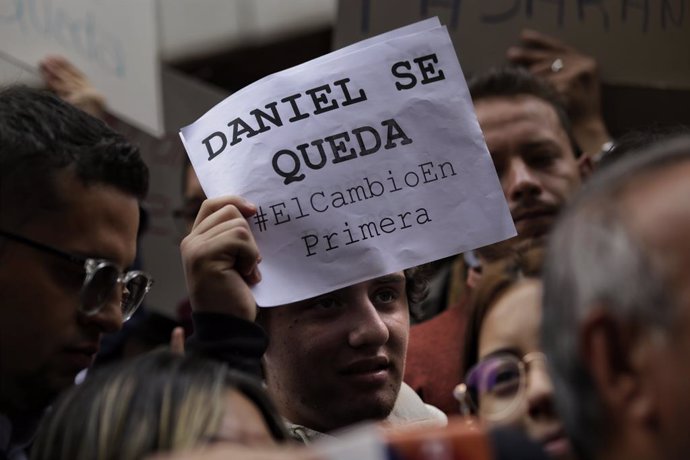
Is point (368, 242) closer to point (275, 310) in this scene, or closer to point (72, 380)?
→ point (275, 310)

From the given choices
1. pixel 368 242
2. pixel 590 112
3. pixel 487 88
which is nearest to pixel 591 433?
pixel 368 242

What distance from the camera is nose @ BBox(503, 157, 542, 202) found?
11.1 ft

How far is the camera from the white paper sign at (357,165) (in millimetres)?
2588

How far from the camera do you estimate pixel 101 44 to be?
422cm

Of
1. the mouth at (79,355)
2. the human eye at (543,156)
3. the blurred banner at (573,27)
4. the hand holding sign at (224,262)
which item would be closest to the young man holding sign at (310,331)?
the hand holding sign at (224,262)

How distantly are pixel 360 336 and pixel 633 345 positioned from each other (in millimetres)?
1224

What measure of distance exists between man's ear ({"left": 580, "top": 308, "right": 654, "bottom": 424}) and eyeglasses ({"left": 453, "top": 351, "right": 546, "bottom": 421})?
0.70 meters

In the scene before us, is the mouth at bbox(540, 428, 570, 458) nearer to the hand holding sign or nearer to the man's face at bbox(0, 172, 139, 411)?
the hand holding sign

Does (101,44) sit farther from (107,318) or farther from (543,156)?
(107,318)

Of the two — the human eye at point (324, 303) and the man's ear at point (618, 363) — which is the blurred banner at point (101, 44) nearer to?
the human eye at point (324, 303)

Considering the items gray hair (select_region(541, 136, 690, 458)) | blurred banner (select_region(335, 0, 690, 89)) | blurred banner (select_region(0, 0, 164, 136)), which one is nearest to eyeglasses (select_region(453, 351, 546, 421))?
gray hair (select_region(541, 136, 690, 458))

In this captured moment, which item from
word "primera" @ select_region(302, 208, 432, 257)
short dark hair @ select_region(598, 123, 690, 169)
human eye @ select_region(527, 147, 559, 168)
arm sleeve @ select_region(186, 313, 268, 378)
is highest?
word "primera" @ select_region(302, 208, 432, 257)

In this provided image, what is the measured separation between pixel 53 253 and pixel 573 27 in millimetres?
2181

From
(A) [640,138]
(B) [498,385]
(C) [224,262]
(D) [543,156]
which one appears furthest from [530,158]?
(B) [498,385]
